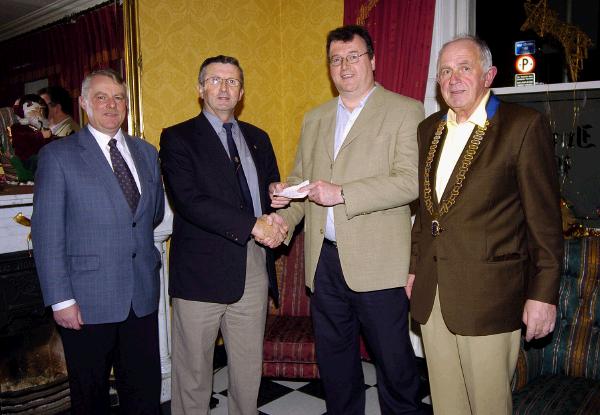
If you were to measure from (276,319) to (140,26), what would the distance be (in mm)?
2176

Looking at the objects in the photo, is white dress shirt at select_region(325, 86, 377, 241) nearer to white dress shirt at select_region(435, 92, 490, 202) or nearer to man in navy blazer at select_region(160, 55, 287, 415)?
man in navy blazer at select_region(160, 55, 287, 415)

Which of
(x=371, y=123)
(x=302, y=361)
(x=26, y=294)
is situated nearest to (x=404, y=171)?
(x=371, y=123)

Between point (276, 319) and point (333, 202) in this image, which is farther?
point (276, 319)

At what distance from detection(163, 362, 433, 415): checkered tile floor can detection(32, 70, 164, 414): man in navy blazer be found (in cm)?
99

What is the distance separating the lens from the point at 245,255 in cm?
240

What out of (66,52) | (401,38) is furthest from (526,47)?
(66,52)

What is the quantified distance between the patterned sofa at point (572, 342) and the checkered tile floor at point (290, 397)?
95cm

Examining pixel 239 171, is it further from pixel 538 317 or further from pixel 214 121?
pixel 538 317

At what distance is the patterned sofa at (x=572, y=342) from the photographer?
2223 millimetres

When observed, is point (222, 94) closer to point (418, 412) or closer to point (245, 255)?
point (245, 255)

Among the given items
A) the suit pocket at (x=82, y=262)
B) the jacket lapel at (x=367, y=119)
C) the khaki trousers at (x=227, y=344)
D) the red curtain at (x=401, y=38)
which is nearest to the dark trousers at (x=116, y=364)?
the khaki trousers at (x=227, y=344)

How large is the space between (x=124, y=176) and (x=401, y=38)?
2167 millimetres

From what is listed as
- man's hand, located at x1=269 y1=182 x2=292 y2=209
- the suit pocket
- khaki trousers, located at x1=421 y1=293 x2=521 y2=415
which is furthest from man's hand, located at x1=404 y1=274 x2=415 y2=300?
the suit pocket

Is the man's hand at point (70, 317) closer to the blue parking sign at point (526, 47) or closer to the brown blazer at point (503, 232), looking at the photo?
the brown blazer at point (503, 232)
